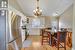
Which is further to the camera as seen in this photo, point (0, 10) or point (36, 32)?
point (36, 32)

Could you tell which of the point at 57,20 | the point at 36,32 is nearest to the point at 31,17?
the point at 36,32

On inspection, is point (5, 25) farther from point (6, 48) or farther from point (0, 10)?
point (6, 48)

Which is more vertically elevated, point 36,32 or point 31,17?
point 31,17

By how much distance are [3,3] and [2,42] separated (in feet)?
2.66

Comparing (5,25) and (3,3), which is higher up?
(3,3)

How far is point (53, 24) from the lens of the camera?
536 inches

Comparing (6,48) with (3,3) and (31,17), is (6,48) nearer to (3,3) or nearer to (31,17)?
(3,3)

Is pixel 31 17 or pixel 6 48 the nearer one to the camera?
pixel 6 48

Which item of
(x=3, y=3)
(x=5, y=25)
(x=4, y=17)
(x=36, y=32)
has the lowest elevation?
(x=36, y=32)

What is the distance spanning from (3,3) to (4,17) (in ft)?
0.95

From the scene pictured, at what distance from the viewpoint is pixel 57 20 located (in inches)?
528

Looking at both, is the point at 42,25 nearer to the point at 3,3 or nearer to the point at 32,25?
the point at 32,25

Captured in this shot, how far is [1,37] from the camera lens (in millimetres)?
2580

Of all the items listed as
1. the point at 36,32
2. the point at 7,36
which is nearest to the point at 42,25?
the point at 36,32
